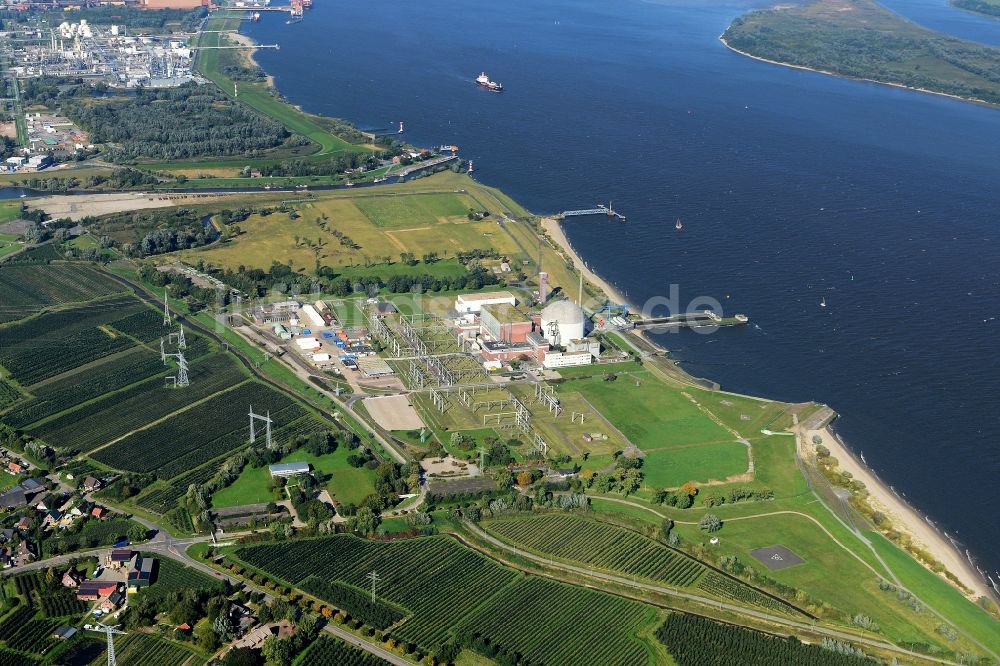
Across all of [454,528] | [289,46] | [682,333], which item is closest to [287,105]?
[289,46]

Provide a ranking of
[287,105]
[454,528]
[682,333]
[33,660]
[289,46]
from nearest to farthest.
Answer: [33,660] < [454,528] < [682,333] < [287,105] < [289,46]

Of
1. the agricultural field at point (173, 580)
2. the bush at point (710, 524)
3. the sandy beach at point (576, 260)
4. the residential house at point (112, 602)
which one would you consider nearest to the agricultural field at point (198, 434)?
the agricultural field at point (173, 580)

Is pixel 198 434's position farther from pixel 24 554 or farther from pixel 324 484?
pixel 24 554

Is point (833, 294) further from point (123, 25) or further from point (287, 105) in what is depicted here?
point (123, 25)

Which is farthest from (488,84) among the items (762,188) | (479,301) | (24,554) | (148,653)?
(148,653)

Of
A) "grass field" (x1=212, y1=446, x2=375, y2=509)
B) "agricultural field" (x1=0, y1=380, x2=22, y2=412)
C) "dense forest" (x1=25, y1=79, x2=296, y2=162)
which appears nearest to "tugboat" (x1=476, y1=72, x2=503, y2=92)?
"dense forest" (x1=25, y1=79, x2=296, y2=162)

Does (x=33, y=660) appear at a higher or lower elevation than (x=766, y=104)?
lower
